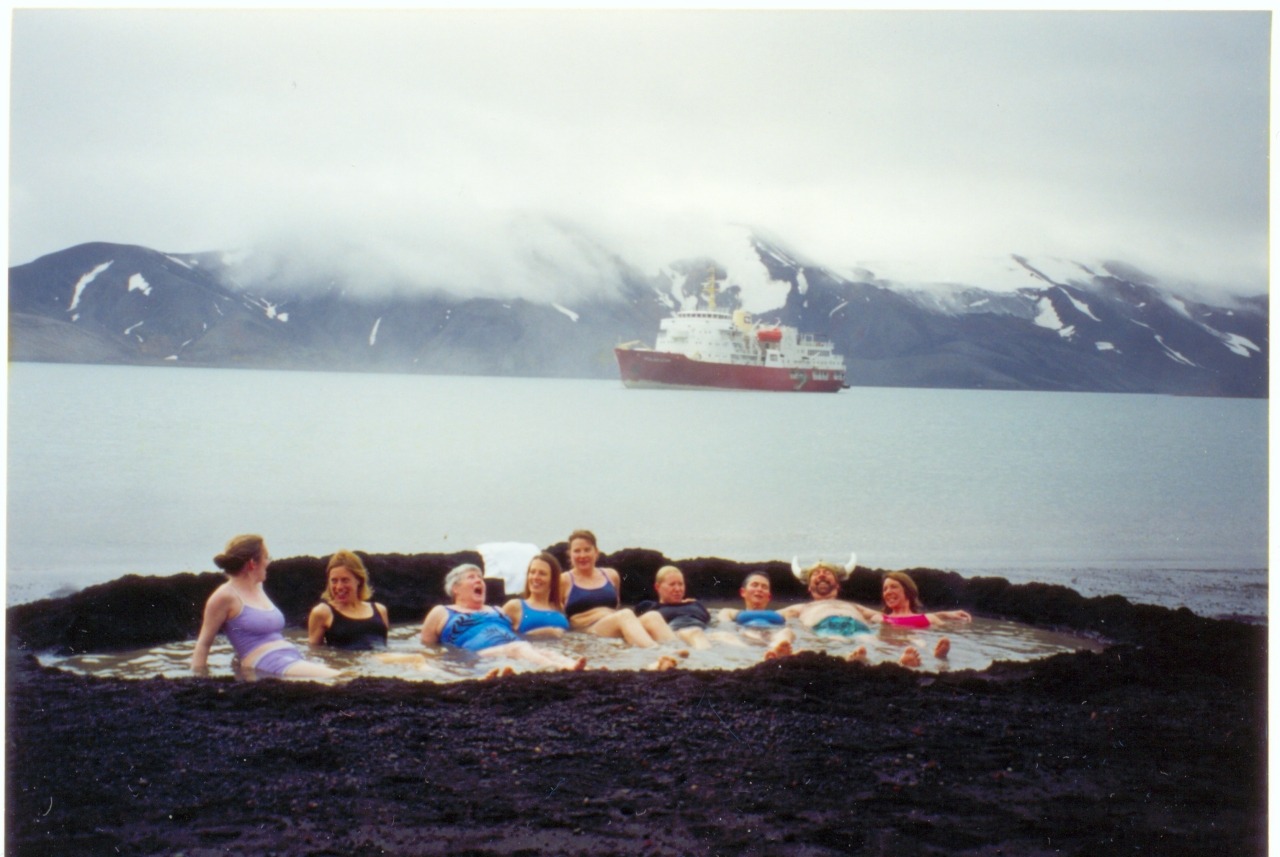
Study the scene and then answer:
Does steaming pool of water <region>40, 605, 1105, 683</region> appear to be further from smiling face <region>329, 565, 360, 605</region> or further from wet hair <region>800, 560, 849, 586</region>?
wet hair <region>800, 560, 849, 586</region>

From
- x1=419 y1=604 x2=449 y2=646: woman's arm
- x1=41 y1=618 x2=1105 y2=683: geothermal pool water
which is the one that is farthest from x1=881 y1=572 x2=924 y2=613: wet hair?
x1=419 y1=604 x2=449 y2=646: woman's arm

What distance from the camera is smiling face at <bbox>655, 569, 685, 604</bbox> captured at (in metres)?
5.80

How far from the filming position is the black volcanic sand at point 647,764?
12.3 ft

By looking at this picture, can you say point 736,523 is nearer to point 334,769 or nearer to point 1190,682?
point 1190,682

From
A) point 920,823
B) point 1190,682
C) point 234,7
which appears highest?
point 234,7

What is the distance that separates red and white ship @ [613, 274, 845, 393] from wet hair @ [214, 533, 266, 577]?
251 centimetres

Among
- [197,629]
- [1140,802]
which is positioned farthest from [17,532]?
[1140,802]

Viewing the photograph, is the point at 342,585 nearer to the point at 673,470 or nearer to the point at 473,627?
the point at 473,627

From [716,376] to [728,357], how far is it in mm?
140

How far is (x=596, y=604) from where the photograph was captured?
18.7 ft

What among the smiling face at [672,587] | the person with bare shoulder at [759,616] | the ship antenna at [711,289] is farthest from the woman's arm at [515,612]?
the ship antenna at [711,289]

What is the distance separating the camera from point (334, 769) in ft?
12.7

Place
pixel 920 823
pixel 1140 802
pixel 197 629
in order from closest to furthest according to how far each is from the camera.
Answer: pixel 920 823, pixel 1140 802, pixel 197 629

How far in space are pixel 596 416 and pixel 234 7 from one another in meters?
2.98
